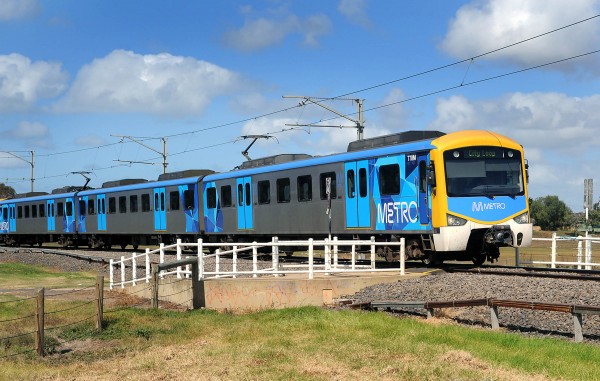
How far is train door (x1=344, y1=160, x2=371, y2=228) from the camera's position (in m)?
22.9

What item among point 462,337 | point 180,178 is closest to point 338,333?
point 462,337

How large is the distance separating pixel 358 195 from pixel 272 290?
5.35m

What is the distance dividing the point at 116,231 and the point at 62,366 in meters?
29.9

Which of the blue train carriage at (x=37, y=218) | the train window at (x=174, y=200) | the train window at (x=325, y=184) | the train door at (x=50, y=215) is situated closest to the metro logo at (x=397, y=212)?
the train window at (x=325, y=184)

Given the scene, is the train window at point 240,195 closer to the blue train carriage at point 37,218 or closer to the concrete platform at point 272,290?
the concrete platform at point 272,290

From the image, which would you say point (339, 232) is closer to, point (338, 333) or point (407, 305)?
point (407, 305)

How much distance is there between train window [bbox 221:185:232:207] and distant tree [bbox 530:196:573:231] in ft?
410

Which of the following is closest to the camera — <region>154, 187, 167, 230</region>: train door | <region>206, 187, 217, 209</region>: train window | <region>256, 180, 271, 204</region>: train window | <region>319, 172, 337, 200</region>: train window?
<region>319, 172, 337, 200</region>: train window

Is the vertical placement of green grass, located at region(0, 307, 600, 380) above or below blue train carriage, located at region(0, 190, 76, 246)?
below

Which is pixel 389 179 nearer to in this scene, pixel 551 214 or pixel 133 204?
pixel 133 204

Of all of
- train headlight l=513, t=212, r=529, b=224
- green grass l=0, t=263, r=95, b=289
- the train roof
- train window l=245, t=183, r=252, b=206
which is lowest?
green grass l=0, t=263, r=95, b=289

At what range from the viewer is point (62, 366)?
12.9m

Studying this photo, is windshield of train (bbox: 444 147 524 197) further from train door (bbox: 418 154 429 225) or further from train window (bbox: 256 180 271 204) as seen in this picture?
train window (bbox: 256 180 271 204)

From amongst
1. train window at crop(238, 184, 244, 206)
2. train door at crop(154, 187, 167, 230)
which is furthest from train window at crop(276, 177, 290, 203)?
train door at crop(154, 187, 167, 230)
